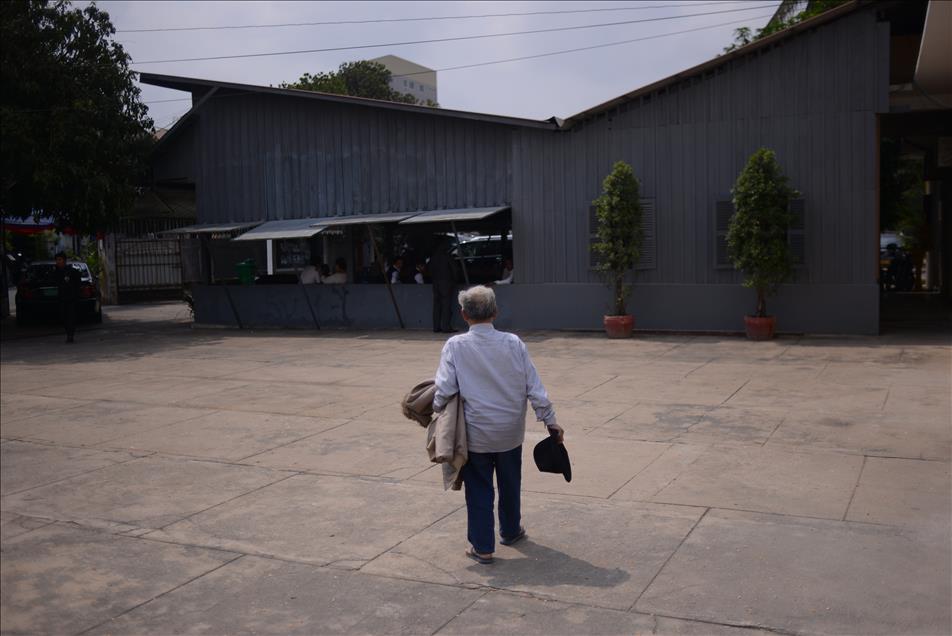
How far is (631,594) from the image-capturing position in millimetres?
5070

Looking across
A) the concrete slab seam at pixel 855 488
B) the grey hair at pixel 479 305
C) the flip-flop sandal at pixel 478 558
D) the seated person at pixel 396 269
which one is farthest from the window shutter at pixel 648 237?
the flip-flop sandal at pixel 478 558

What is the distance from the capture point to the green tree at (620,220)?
16.4 meters

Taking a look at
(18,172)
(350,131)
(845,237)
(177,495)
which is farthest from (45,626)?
(350,131)

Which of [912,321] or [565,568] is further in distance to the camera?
[912,321]

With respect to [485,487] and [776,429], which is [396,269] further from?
[485,487]

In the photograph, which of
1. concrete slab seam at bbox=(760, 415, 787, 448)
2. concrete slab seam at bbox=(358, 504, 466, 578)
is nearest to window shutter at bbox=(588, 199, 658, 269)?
concrete slab seam at bbox=(760, 415, 787, 448)

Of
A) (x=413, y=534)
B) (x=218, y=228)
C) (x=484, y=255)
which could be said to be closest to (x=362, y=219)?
(x=484, y=255)

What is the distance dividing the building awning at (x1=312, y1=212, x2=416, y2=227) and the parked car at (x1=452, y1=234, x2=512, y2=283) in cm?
149

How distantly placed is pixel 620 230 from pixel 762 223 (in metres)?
2.44

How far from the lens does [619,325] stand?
→ 54.6 ft

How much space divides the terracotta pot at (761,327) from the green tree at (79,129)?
1118 cm

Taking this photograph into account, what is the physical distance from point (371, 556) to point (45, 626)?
1.86 meters

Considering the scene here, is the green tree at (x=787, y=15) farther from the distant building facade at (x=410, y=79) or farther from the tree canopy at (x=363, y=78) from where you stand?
the distant building facade at (x=410, y=79)

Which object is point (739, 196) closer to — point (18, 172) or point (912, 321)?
point (912, 321)
